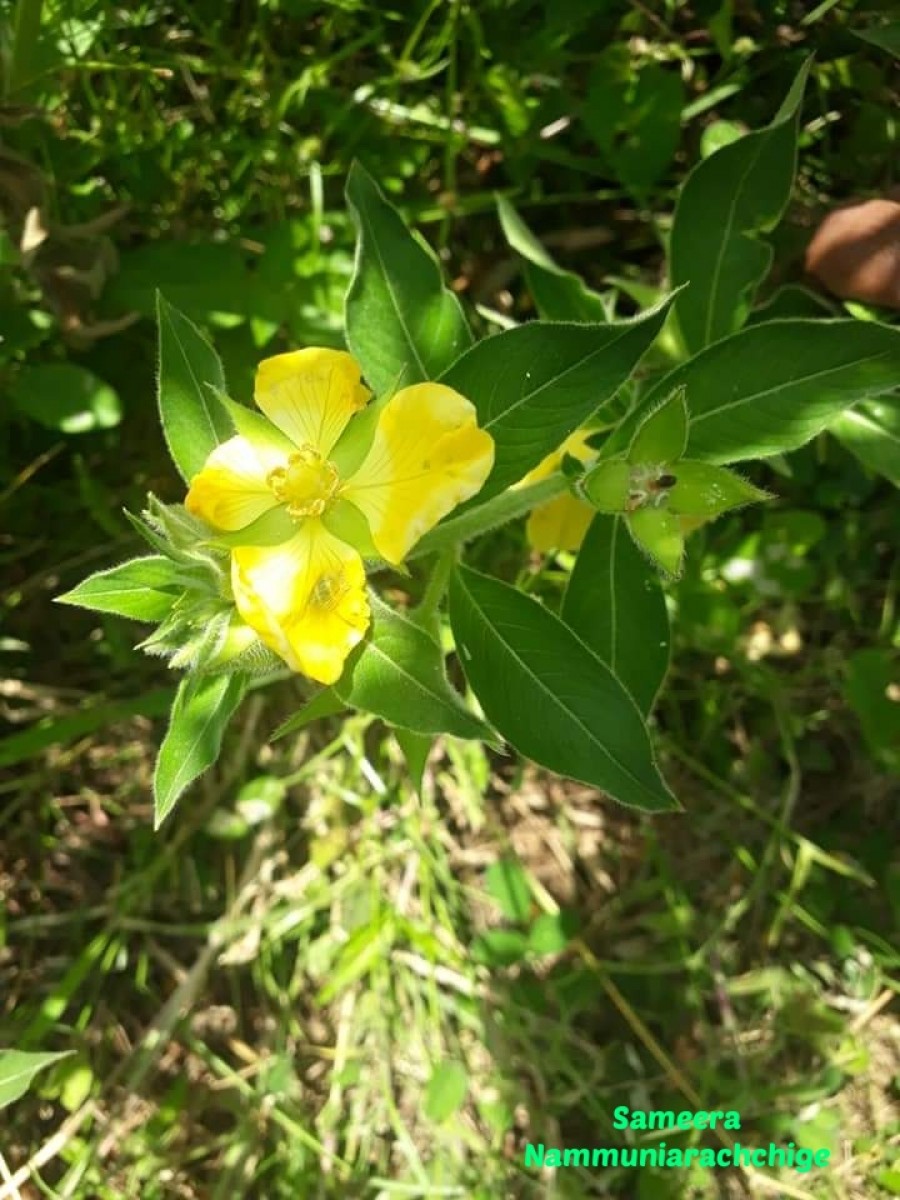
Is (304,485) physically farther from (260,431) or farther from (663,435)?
(663,435)

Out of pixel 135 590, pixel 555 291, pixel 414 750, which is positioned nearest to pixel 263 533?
pixel 135 590

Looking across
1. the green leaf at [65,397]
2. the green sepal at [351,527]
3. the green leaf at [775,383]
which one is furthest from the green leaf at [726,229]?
the green leaf at [65,397]

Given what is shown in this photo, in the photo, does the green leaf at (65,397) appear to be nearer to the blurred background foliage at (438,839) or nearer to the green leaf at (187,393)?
the blurred background foliage at (438,839)

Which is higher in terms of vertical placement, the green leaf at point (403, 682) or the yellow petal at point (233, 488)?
the yellow petal at point (233, 488)

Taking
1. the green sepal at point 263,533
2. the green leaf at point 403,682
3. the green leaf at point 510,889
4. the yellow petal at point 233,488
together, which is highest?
the yellow petal at point 233,488

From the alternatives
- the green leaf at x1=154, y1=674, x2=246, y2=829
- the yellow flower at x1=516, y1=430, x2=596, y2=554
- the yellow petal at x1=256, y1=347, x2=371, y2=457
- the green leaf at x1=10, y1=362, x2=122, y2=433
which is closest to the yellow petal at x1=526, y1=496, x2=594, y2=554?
the yellow flower at x1=516, y1=430, x2=596, y2=554

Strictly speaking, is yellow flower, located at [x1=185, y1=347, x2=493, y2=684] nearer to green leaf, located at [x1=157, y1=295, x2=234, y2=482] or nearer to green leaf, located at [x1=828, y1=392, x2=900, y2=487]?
green leaf, located at [x1=157, y1=295, x2=234, y2=482]

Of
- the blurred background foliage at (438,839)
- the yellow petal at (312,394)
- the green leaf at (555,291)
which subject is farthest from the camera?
the blurred background foliage at (438,839)
